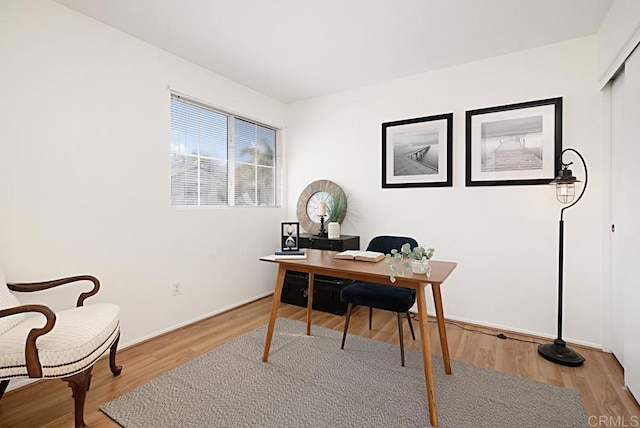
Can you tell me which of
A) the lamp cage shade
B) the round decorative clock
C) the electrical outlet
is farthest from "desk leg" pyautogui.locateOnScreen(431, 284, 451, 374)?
the electrical outlet

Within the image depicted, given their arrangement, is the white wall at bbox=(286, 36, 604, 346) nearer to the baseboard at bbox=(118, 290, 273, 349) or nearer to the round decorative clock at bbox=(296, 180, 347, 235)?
the round decorative clock at bbox=(296, 180, 347, 235)

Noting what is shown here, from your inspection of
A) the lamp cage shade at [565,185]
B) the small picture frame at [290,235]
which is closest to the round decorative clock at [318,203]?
the small picture frame at [290,235]

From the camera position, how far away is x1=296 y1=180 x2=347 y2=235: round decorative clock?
12.2ft

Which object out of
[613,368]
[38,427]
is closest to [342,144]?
[613,368]

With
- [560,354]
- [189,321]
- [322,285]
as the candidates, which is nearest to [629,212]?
[560,354]

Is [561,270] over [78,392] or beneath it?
over

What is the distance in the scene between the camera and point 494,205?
3006 millimetres

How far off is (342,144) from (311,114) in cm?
65

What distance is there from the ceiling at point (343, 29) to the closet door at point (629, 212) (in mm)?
710

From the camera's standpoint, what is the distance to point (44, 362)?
154 cm

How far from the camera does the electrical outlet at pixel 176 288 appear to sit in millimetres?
2974

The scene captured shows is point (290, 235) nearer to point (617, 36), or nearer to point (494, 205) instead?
point (494, 205)

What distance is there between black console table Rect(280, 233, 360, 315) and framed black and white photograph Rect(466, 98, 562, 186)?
1.43 metres

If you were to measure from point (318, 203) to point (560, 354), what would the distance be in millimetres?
2699
